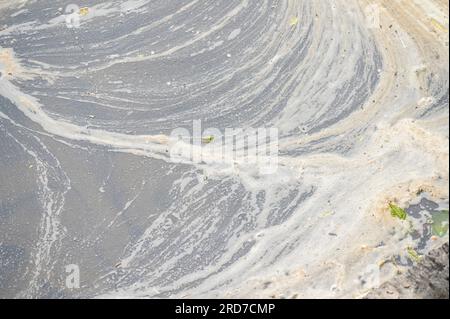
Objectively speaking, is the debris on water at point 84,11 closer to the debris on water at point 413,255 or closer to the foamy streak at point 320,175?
the foamy streak at point 320,175

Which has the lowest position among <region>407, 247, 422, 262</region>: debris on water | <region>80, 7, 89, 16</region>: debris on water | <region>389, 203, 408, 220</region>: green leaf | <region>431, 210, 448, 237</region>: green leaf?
<region>407, 247, 422, 262</region>: debris on water

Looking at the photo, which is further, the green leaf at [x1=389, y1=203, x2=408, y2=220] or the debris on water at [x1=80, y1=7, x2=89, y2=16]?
the debris on water at [x1=80, y1=7, x2=89, y2=16]

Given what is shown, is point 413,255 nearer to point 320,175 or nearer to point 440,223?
point 440,223

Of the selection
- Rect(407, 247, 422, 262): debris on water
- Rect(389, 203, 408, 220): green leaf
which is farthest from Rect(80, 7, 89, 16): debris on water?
Rect(407, 247, 422, 262): debris on water

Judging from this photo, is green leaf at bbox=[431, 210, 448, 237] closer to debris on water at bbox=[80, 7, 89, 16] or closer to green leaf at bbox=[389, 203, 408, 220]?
green leaf at bbox=[389, 203, 408, 220]

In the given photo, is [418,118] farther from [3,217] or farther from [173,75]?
[3,217]

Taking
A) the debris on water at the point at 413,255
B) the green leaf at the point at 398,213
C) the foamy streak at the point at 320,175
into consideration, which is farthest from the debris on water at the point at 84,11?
the debris on water at the point at 413,255

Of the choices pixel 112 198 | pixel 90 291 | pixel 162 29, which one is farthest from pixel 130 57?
pixel 90 291
